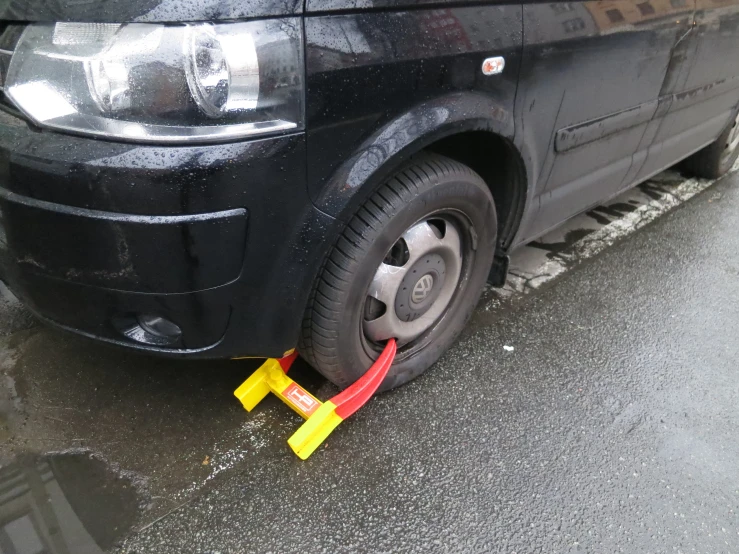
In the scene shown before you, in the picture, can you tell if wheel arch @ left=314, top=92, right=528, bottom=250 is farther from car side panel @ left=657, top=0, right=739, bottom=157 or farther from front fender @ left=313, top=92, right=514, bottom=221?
car side panel @ left=657, top=0, right=739, bottom=157

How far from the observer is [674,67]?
260 centimetres

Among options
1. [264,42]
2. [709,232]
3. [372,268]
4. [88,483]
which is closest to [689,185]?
[709,232]

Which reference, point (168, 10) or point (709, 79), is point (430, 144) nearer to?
point (168, 10)

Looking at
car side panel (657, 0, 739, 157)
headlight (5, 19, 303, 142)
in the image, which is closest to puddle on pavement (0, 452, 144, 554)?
headlight (5, 19, 303, 142)

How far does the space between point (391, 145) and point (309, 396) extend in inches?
37.3

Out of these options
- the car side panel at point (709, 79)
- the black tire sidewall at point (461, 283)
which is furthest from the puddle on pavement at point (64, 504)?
the car side panel at point (709, 79)

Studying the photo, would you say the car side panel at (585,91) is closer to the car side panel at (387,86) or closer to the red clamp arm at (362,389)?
the car side panel at (387,86)

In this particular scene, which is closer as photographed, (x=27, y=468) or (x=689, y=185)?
(x=27, y=468)

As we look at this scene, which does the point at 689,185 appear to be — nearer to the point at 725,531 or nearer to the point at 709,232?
the point at 709,232

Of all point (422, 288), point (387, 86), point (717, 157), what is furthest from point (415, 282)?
point (717, 157)

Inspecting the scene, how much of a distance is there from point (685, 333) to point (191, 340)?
2307 mm

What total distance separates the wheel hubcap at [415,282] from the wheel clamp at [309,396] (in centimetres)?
12

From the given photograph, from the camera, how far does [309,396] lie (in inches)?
77.7

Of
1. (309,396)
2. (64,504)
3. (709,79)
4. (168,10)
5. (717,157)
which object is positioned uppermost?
(168,10)
